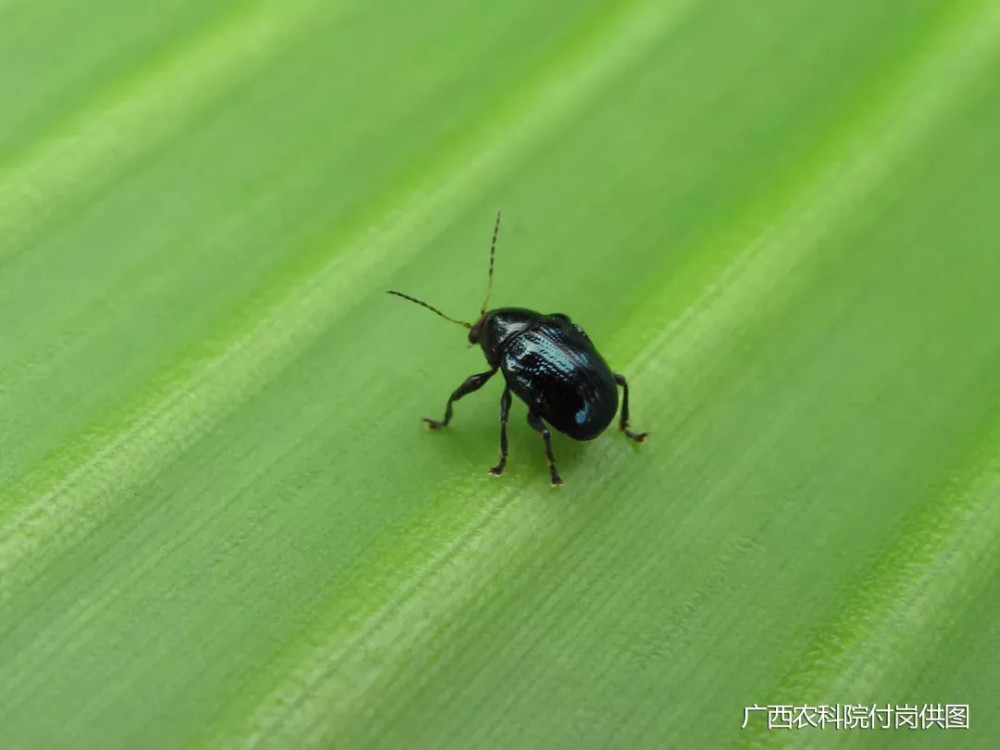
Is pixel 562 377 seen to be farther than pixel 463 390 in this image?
No

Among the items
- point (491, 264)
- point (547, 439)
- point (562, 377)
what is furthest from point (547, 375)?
point (491, 264)

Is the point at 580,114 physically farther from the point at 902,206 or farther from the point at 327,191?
the point at 902,206

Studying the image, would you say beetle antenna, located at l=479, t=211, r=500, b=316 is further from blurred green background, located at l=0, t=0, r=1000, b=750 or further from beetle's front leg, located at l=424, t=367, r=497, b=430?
beetle's front leg, located at l=424, t=367, r=497, b=430

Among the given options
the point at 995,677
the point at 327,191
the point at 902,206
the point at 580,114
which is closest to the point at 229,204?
the point at 327,191

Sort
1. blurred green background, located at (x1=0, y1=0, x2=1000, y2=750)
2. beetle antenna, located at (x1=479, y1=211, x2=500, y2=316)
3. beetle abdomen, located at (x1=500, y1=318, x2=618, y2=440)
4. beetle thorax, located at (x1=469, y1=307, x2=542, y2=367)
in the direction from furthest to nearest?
beetle antenna, located at (x1=479, y1=211, x2=500, y2=316)
beetle thorax, located at (x1=469, y1=307, x2=542, y2=367)
beetle abdomen, located at (x1=500, y1=318, x2=618, y2=440)
blurred green background, located at (x1=0, y1=0, x2=1000, y2=750)

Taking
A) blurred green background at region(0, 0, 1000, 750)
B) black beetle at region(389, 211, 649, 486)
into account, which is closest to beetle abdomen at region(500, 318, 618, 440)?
black beetle at region(389, 211, 649, 486)

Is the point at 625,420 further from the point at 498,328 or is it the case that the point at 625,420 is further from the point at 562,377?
the point at 498,328
